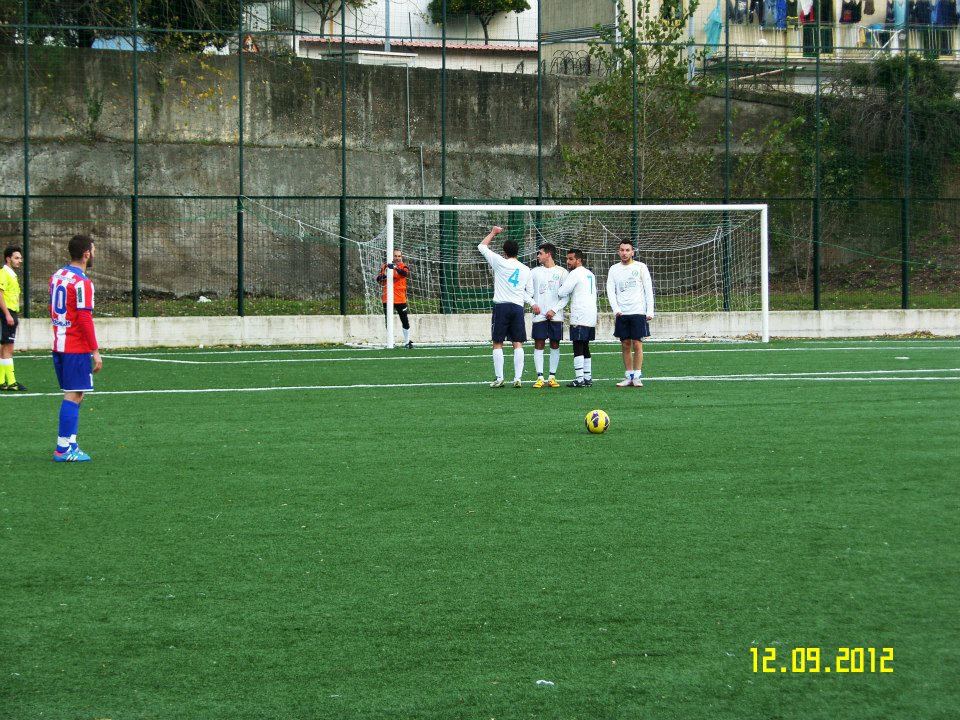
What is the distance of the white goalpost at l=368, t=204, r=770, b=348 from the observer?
24.5m

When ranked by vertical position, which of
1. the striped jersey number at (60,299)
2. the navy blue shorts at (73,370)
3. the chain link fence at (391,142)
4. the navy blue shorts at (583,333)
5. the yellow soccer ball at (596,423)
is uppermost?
the chain link fence at (391,142)

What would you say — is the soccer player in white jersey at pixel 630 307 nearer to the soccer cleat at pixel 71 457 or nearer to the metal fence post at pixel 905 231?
the soccer cleat at pixel 71 457

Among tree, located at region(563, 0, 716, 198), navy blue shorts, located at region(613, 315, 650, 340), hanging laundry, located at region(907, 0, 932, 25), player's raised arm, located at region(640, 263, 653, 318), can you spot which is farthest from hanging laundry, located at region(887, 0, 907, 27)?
navy blue shorts, located at region(613, 315, 650, 340)

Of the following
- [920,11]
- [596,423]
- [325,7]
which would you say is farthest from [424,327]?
[920,11]

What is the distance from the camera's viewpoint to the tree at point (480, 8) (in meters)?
47.0

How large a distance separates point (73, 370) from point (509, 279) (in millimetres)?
6651

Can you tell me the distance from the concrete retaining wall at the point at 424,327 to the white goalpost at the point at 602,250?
27cm

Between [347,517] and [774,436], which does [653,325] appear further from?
[347,517]

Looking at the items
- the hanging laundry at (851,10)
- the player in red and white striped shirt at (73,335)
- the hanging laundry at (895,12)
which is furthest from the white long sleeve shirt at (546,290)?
the hanging laundry at (895,12)

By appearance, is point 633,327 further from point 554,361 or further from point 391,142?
point 391,142

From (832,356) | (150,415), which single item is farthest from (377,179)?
(150,415)

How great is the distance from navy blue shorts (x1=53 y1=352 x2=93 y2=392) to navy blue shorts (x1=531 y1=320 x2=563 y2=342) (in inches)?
277

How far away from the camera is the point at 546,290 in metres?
15.5

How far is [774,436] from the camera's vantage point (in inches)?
418
